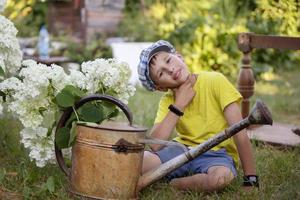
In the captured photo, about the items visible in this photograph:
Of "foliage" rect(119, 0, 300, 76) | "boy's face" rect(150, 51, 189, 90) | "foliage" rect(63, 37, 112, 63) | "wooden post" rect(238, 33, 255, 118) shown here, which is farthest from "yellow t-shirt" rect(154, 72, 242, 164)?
"foliage" rect(63, 37, 112, 63)

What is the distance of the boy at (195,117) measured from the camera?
2684 mm

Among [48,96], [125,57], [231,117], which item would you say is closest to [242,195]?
[231,117]

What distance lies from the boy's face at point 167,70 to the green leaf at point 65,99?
42cm

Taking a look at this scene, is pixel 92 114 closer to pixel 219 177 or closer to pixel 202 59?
pixel 219 177

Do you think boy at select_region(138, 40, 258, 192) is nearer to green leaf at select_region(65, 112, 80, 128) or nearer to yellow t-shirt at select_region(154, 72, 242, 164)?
yellow t-shirt at select_region(154, 72, 242, 164)

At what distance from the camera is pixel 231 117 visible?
2.72 meters

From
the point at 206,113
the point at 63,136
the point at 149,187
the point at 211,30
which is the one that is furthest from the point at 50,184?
the point at 211,30

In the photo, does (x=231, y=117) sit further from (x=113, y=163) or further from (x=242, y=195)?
(x=113, y=163)

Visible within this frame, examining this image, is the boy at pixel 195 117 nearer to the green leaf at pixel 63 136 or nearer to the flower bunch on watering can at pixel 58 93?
the flower bunch on watering can at pixel 58 93

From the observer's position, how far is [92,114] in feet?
8.33

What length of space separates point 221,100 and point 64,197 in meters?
0.85

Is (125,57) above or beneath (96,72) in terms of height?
beneath

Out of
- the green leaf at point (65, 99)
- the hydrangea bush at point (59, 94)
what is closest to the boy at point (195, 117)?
Answer: the hydrangea bush at point (59, 94)

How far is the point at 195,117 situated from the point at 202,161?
0.22 meters
